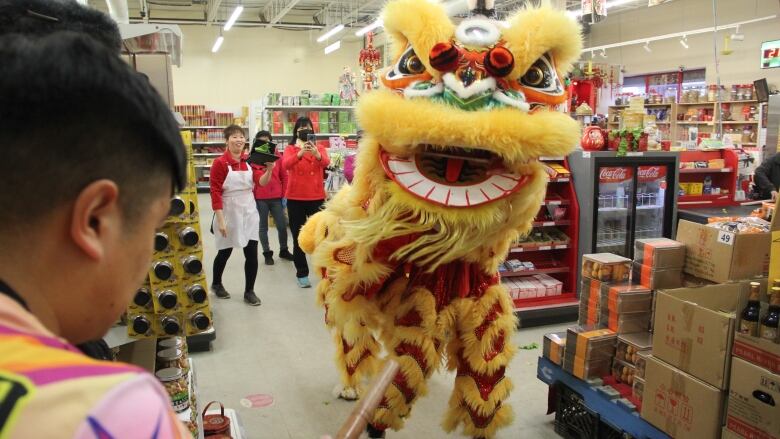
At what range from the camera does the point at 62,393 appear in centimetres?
49

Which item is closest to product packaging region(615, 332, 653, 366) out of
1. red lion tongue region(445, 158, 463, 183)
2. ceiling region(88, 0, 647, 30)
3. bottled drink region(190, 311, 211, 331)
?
red lion tongue region(445, 158, 463, 183)

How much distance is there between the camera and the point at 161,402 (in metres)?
0.57

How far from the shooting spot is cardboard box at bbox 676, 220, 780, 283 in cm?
267

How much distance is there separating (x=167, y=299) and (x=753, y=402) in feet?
10.1

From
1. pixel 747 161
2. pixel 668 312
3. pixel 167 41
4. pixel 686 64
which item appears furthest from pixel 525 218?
pixel 686 64

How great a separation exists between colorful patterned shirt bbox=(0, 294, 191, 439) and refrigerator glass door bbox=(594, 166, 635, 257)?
4.68 metres

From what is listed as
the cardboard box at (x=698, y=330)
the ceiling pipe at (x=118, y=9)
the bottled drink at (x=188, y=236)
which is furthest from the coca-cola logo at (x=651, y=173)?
the ceiling pipe at (x=118, y=9)

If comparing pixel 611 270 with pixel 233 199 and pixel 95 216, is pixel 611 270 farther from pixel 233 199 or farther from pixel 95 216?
pixel 233 199

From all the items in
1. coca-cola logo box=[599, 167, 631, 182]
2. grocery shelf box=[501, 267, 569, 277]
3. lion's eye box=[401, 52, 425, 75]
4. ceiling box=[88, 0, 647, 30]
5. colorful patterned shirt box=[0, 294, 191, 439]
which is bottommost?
grocery shelf box=[501, 267, 569, 277]

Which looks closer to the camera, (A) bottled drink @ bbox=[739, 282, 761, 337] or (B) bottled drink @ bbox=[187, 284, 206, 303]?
(A) bottled drink @ bbox=[739, 282, 761, 337]

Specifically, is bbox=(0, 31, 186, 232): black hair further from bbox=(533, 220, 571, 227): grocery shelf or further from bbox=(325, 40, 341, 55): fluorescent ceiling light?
bbox=(325, 40, 341, 55): fluorescent ceiling light

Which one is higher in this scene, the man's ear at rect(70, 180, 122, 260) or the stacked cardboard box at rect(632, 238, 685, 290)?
the man's ear at rect(70, 180, 122, 260)

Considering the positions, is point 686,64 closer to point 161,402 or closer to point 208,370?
point 208,370

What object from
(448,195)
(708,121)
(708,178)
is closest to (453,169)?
(448,195)
